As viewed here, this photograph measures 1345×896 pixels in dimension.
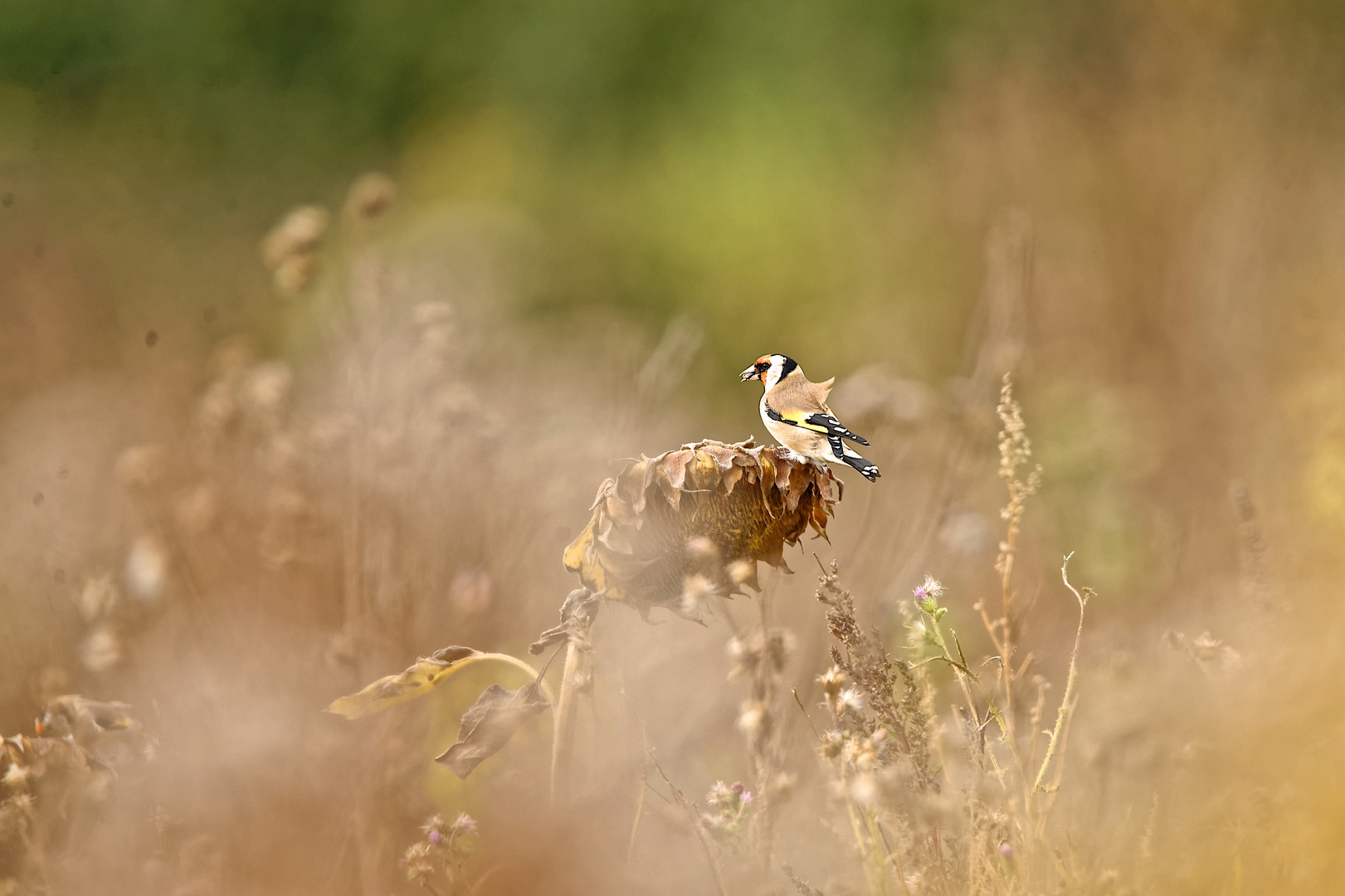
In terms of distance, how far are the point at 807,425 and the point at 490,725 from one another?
12.7 inches

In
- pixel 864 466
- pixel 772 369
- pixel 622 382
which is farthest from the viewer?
pixel 622 382

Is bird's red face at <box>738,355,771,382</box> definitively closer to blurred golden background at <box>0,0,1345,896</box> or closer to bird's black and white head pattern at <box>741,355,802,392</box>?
bird's black and white head pattern at <box>741,355,802,392</box>

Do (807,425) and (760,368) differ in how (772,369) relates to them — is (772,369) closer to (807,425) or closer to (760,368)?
(760,368)

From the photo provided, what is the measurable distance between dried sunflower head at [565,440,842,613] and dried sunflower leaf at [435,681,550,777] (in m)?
0.10

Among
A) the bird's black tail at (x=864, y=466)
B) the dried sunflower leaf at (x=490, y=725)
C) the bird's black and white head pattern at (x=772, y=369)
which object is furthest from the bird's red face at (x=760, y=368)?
the dried sunflower leaf at (x=490, y=725)

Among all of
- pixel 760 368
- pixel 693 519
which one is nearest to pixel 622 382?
pixel 760 368

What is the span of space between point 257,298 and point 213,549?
531 millimetres

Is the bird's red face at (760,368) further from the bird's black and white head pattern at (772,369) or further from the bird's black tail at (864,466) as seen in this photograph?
the bird's black tail at (864,466)

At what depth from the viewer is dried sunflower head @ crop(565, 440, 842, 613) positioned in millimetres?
699

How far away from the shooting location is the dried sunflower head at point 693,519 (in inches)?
27.5

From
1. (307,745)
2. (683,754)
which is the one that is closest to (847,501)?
(683,754)

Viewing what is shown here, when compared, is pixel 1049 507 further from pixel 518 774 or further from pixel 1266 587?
pixel 518 774

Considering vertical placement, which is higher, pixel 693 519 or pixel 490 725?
pixel 693 519

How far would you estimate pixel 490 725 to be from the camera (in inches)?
27.3
